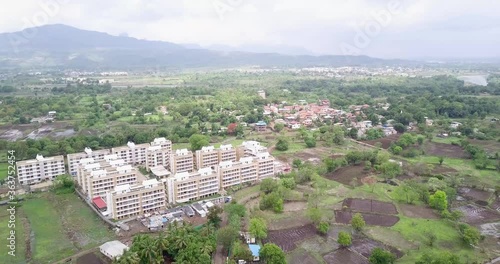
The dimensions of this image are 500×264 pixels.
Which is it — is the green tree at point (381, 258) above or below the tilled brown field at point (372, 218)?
above

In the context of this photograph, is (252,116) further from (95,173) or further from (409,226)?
(409,226)

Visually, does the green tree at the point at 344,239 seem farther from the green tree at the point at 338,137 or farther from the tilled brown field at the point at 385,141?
the tilled brown field at the point at 385,141

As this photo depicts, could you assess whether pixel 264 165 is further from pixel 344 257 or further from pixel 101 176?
pixel 344 257

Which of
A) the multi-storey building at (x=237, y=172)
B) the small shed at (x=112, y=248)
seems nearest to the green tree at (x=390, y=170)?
the multi-storey building at (x=237, y=172)

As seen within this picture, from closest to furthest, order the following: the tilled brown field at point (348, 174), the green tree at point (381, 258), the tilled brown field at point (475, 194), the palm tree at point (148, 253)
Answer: the palm tree at point (148, 253) → the green tree at point (381, 258) → the tilled brown field at point (475, 194) → the tilled brown field at point (348, 174)

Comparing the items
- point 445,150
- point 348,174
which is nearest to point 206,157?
point 348,174

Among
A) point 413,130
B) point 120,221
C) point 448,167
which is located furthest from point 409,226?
point 413,130
